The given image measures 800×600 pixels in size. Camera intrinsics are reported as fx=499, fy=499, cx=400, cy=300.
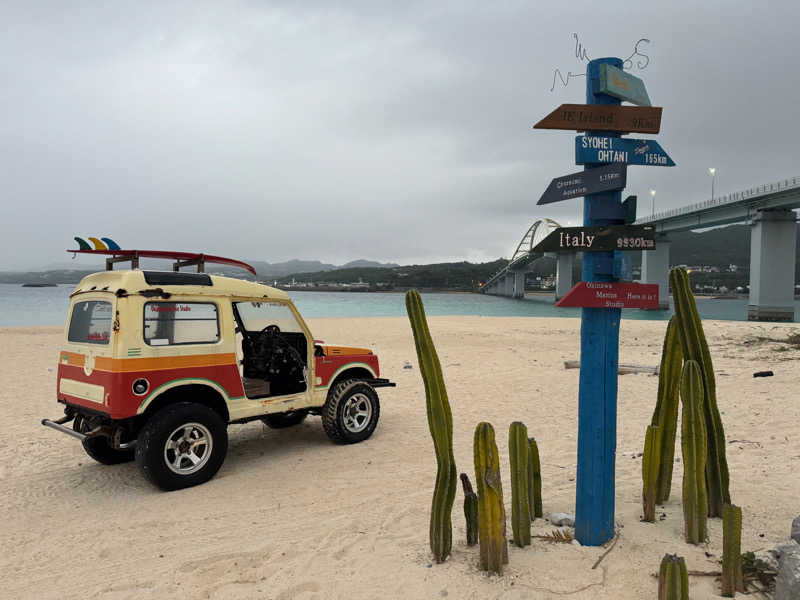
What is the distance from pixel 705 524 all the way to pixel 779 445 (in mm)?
3527

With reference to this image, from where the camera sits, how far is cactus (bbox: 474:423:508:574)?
3188 mm

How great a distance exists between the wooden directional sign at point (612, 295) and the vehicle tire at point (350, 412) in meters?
4.04

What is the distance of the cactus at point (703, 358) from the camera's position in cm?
385

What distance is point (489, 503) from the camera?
10.7 ft

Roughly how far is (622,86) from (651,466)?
2903 mm

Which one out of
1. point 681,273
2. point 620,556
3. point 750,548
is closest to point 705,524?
point 750,548

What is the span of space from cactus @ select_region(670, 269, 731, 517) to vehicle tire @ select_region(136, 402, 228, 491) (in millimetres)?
4585

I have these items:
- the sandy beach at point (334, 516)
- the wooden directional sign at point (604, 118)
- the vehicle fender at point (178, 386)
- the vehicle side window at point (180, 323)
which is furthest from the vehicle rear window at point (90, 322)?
the wooden directional sign at point (604, 118)

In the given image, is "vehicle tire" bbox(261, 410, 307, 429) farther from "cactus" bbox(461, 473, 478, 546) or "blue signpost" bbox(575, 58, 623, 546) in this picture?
"blue signpost" bbox(575, 58, 623, 546)

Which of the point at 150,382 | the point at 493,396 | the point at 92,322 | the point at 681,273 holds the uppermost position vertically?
the point at 681,273

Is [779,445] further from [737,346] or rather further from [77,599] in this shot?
[737,346]

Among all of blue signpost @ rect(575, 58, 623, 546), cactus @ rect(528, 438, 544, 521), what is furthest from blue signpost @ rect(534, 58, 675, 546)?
cactus @ rect(528, 438, 544, 521)

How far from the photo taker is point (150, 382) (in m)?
5.06

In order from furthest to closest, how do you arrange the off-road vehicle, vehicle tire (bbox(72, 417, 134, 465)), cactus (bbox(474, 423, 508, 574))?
vehicle tire (bbox(72, 417, 134, 465)) → the off-road vehicle → cactus (bbox(474, 423, 508, 574))
